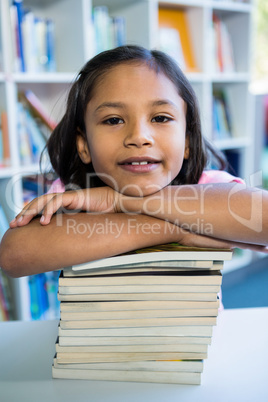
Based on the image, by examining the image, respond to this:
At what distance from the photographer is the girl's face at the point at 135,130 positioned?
76 centimetres

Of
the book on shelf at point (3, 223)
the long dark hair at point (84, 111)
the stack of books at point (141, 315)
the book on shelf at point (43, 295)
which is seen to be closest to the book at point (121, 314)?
the stack of books at point (141, 315)

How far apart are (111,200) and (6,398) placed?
14.6 inches

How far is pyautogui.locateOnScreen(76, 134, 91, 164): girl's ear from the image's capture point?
0.97 meters

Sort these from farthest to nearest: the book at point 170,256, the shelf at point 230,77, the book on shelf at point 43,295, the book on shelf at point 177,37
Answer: the shelf at point 230,77 < the book on shelf at point 177,37 < the book on shelf at point 43,295 < the book at point 170,256

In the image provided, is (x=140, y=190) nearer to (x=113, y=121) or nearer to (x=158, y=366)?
(x=113, y=121)

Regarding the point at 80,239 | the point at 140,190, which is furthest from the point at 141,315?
the point at 140,190

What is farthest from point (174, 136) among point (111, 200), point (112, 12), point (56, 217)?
point (112, 12)

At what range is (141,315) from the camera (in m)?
0.59

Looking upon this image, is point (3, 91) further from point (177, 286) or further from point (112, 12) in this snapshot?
point (177, 286)

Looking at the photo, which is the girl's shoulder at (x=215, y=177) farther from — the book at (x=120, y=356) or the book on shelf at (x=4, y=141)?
the book on shelf at (x=4, y=141)

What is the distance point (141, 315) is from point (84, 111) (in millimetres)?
504

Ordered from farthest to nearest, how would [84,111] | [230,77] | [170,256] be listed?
[230,77] < [84,111] < [170,256]

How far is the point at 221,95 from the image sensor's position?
2.83 metres

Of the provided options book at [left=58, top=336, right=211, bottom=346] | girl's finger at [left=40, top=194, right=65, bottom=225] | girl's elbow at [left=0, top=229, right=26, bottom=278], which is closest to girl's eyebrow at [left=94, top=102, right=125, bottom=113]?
girl's finger at [left=40, top=194, right=65, bottom=225]
